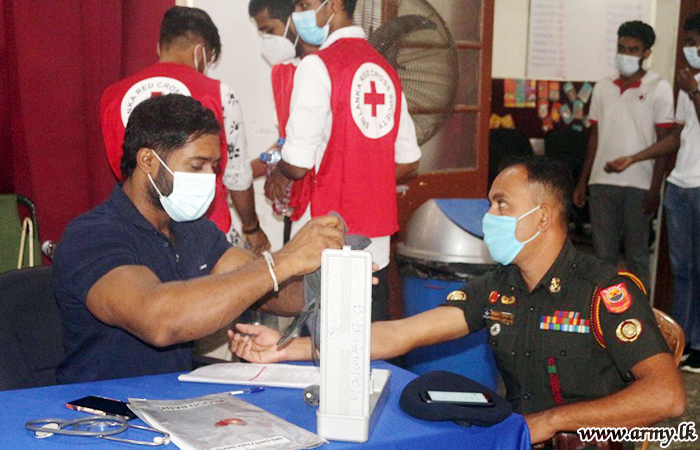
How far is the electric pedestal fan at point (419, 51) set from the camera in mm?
3922

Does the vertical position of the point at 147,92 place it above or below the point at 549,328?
above

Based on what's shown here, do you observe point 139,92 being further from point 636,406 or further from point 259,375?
point 636,406

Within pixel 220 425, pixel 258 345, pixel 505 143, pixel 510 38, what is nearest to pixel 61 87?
pixel 258 345

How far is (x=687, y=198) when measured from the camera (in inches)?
169

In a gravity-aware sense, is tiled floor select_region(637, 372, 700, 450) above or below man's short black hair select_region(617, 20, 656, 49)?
below

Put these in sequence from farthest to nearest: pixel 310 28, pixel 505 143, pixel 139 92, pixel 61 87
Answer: pixel 505 143, pixel 310 28, pixel 61 87, pixel 139 92

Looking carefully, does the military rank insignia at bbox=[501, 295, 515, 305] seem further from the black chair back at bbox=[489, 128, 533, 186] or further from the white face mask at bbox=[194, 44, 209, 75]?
the black chair back at bbox=[489, 128, 533, 186]

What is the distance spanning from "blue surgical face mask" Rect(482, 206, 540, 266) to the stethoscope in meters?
1.09

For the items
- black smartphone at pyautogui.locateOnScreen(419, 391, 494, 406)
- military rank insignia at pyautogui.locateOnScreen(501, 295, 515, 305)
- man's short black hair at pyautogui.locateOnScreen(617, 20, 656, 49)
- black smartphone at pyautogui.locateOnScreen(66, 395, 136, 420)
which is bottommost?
black smartphone at pyautogui.locateOnScreen(66, 395, 136, 420)

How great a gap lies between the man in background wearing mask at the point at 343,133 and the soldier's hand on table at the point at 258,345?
1.14 m

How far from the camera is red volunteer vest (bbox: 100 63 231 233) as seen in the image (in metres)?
2.88

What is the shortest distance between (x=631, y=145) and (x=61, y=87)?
3.13m

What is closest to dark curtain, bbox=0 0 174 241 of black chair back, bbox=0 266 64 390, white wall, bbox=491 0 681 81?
black chair back, bbox=0 266 64 390

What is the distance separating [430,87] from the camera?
13.6 ft
